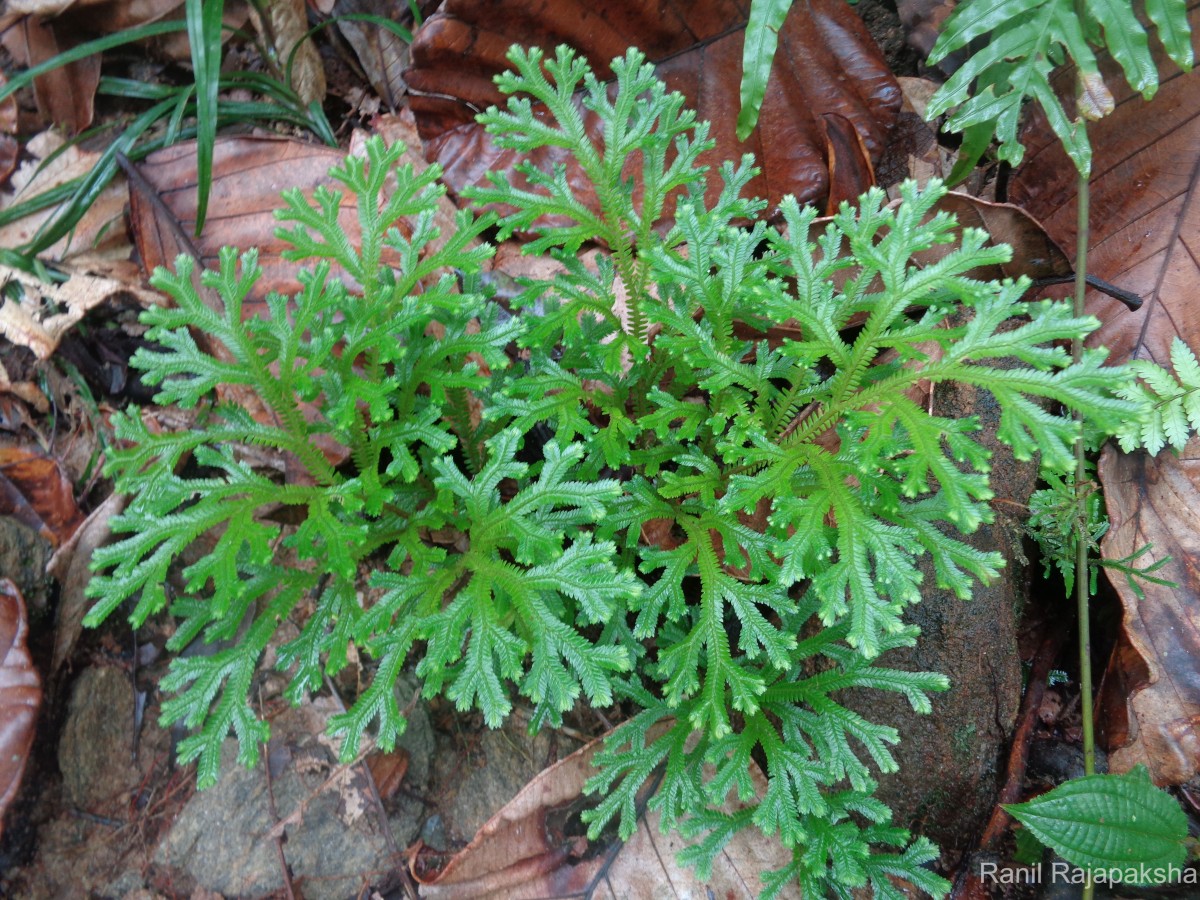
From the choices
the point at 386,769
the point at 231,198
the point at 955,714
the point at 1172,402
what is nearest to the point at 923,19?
the point at 1172,402

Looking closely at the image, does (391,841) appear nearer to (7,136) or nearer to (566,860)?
(566,860)

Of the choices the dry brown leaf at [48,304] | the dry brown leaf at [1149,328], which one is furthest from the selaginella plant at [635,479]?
the dry brown leaf at [48,304]

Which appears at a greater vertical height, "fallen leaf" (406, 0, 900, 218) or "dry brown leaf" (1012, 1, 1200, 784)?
"fallen leaf" (406, 0, 900, 218)

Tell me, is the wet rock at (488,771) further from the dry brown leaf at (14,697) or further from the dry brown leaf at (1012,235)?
the dry brown leaf at (1012,235)

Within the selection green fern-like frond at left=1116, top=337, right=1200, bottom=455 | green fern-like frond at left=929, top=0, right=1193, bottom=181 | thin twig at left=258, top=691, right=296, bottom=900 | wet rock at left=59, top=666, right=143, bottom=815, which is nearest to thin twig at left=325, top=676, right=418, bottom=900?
thin twig at left=258, top=691, right=296, bottom=900

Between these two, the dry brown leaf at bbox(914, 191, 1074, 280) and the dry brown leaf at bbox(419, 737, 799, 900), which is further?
the dry brown leaf at bbox(914, 191, 1074, 280)

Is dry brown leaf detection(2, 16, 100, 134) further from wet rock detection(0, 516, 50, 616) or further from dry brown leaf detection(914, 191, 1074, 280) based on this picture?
dry brown leaf detection(914, 191, 1074, 280)
